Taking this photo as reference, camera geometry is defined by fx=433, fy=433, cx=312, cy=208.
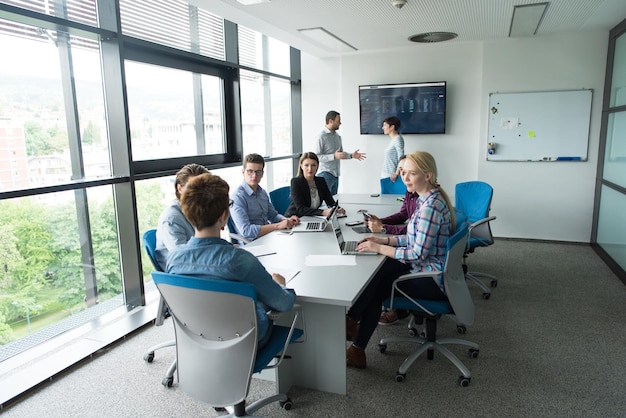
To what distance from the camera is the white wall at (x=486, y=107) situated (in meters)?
5.37

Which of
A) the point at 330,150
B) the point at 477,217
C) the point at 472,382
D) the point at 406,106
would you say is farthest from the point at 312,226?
the point at 406,106

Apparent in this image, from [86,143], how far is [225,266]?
2.22 meters

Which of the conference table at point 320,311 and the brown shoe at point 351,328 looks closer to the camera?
the conference table at point 320,311

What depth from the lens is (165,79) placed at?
13.8 ft

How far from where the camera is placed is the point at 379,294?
2693 millimetres

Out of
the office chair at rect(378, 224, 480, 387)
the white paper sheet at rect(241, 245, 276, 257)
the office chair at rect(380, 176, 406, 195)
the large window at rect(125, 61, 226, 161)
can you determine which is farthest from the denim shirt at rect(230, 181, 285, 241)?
the office chair at rect(380, 176, 406, 195)

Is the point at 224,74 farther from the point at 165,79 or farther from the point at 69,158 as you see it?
the point at 69,158

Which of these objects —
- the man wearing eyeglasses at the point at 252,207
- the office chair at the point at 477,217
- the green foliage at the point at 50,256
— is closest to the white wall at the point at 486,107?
the office chair at the point at 477,217

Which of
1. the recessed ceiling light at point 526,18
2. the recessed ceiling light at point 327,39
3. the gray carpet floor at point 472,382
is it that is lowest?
the gray carpet floor at point 472,382

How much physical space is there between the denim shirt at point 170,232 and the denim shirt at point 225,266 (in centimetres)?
74

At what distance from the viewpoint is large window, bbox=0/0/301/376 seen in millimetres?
2840

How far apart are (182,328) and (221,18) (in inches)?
159

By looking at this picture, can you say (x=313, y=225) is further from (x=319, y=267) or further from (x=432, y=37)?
(x=432, y=37)

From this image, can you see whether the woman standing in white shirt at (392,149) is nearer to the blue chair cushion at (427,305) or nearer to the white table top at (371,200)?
the white table top at (371,200)
